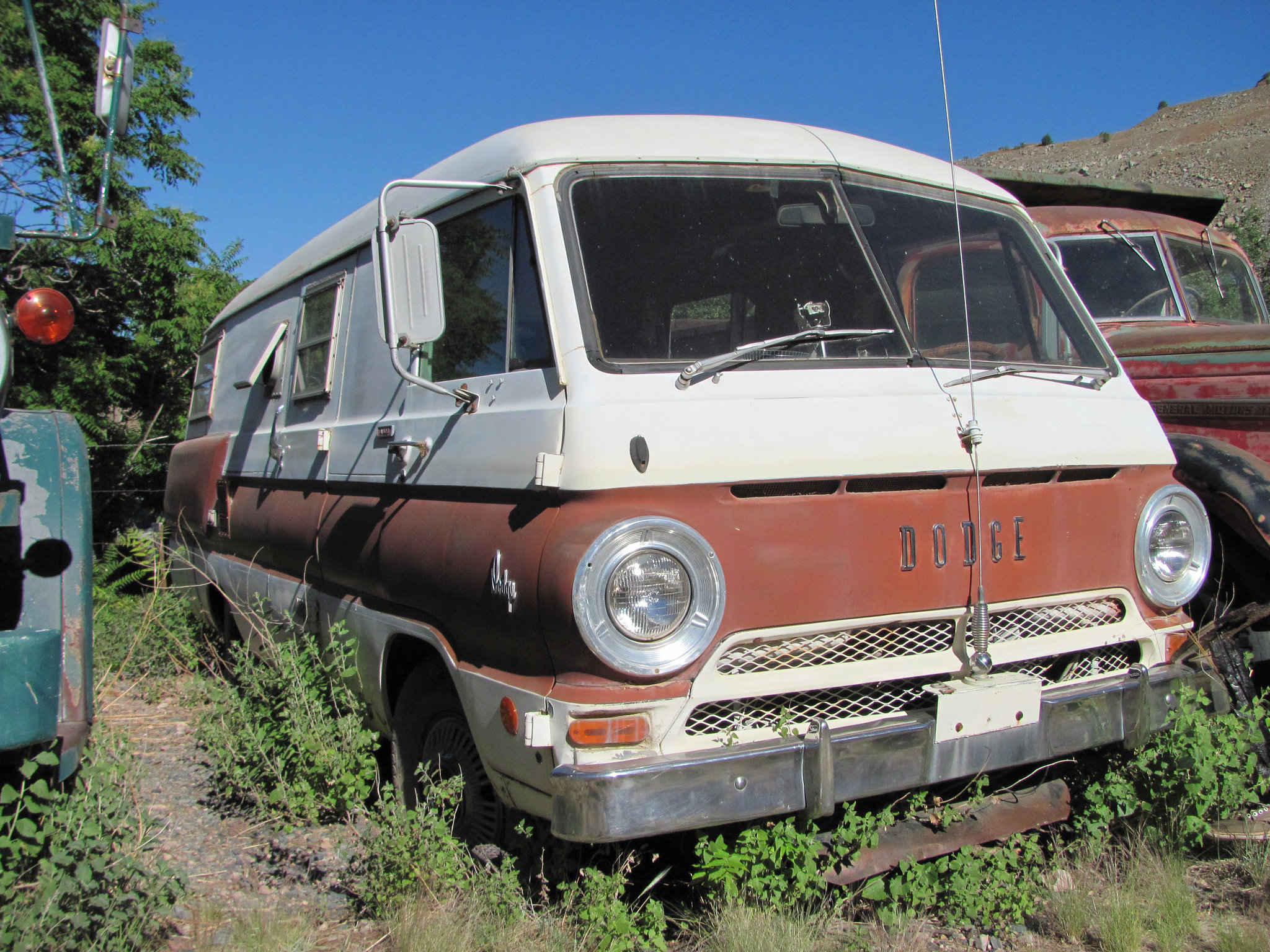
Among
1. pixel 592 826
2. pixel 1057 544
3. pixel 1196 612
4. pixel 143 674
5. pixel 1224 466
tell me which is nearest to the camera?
pixel 592 826

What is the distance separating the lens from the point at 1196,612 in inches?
162

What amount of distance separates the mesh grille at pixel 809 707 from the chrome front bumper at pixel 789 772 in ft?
0.36

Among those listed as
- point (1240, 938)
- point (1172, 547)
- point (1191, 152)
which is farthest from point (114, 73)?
point (1191, 152)

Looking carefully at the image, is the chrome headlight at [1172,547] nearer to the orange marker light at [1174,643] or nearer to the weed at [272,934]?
the orange marker light at [1174,643]

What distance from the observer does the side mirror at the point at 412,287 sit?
10.0 ft

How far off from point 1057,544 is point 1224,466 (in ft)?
3.96

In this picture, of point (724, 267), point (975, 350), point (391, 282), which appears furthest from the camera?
point (975, 350)

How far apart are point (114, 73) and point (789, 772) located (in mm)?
2896

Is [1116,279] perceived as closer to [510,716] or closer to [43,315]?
[510,716]

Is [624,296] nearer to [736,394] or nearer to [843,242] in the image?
[736,394]

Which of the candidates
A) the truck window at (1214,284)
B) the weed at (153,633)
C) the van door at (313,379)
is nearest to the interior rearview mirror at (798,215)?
the van door at (313,379)

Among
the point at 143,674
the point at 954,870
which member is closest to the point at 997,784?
the point at 954,870

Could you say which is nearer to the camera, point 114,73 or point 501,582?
point 501,582

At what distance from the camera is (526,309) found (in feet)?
10.2
